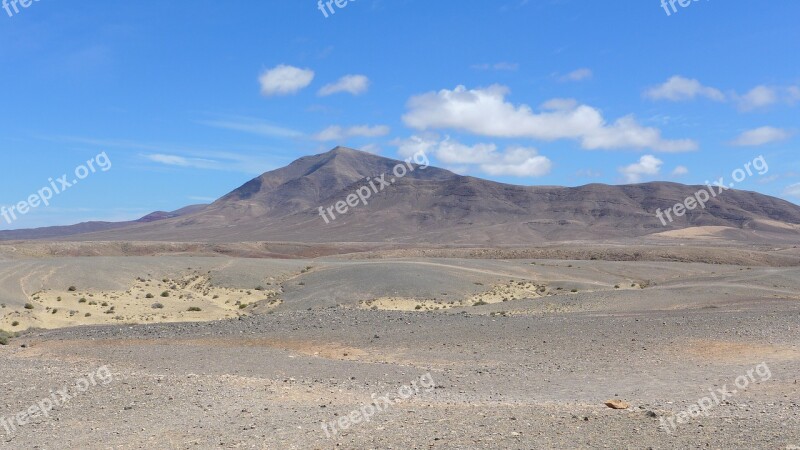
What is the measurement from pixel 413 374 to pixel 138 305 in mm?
27027

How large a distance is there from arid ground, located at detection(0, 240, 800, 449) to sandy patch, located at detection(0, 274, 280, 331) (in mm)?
210

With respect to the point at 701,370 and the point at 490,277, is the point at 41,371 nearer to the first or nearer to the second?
the point at 701,370

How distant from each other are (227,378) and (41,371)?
4.31 metres

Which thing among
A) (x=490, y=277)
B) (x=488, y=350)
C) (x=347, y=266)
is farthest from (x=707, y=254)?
(x=488, y=350)

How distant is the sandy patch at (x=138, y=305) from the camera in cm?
3256

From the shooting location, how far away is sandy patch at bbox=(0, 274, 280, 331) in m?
32.6

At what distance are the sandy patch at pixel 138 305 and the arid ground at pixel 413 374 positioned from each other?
0.21 m

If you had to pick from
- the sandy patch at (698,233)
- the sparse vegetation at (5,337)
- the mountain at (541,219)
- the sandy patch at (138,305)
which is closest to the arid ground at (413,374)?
the sandy patch at (138,305)

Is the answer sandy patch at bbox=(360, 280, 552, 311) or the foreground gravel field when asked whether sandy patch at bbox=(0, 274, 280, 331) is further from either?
the foreground gravel field

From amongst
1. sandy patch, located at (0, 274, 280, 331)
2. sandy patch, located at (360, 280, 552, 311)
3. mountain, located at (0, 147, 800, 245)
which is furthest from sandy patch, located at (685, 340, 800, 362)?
mountain, located at (0, 147, 800, 245)

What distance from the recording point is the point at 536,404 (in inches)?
454

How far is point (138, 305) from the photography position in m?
37.8

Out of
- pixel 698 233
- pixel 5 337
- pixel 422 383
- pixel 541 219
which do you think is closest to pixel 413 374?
pixel 422 383

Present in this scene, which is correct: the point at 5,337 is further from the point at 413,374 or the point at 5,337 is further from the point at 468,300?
the point at 468,300
